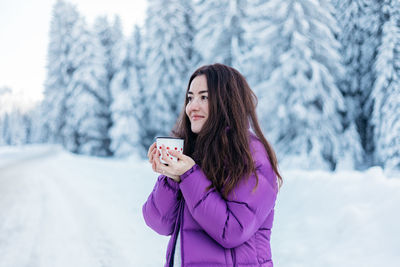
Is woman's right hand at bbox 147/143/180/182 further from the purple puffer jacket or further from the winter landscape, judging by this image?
the winter landscape

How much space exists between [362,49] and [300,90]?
579 cm

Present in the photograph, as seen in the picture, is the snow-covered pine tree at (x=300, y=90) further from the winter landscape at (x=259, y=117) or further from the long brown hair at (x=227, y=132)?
the long brown hair at (x=227, y=132)

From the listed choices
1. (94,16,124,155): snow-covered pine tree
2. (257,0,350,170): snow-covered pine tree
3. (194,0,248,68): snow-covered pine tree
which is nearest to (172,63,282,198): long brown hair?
(257,0,350,170): snow-covered pine tree

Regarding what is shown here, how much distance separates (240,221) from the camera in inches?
55.1

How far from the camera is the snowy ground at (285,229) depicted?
3.45m

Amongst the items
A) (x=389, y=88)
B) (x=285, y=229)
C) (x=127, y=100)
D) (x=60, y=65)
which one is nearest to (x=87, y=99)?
(x=127, y=100)

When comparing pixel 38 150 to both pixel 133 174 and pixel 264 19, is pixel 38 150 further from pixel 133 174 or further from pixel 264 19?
pixel 264 19

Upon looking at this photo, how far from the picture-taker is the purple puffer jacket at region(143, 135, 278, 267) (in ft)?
4.60

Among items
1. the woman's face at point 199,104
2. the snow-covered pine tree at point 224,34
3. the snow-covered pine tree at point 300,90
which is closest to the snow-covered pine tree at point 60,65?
the snow-covered pine tree at point 224,34

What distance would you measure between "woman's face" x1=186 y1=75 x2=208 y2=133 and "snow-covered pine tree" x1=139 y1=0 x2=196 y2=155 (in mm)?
16308

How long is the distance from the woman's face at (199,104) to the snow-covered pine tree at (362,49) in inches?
136

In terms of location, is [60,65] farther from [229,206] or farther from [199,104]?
[229,206]

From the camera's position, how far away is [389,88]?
3.76 m

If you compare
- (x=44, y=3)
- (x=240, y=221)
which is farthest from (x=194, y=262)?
(x=44, y=3)
